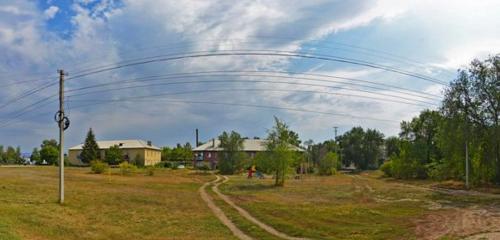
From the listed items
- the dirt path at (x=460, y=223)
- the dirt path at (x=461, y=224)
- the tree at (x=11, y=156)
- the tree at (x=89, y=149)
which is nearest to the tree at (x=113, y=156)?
the tree at (x=89, y=149)

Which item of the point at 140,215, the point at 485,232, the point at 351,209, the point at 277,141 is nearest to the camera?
the point at 485,232

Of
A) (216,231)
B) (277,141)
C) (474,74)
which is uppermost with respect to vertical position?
(474,74)

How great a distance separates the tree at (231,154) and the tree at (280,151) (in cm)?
3607

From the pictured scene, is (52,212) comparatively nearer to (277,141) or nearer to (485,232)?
(485,232)

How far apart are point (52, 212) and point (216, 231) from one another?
8.97 meters

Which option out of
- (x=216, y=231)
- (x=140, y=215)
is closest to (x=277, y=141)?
(x=140, y=215)

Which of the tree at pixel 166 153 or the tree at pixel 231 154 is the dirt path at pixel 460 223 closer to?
the tree at pixel 231 154

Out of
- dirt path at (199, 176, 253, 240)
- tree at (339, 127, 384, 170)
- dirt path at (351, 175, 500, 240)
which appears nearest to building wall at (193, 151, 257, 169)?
tree at (339, 127, 384, 170)

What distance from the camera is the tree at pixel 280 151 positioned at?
190 ft

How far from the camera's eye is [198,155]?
435ft

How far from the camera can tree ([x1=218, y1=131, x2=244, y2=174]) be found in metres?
95.4

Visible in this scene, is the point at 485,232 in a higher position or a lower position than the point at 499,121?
lower

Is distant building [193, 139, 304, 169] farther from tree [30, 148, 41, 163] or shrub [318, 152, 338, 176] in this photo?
tree [30, 148, 41, 163]

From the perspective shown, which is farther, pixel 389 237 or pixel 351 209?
pixel 351 209
